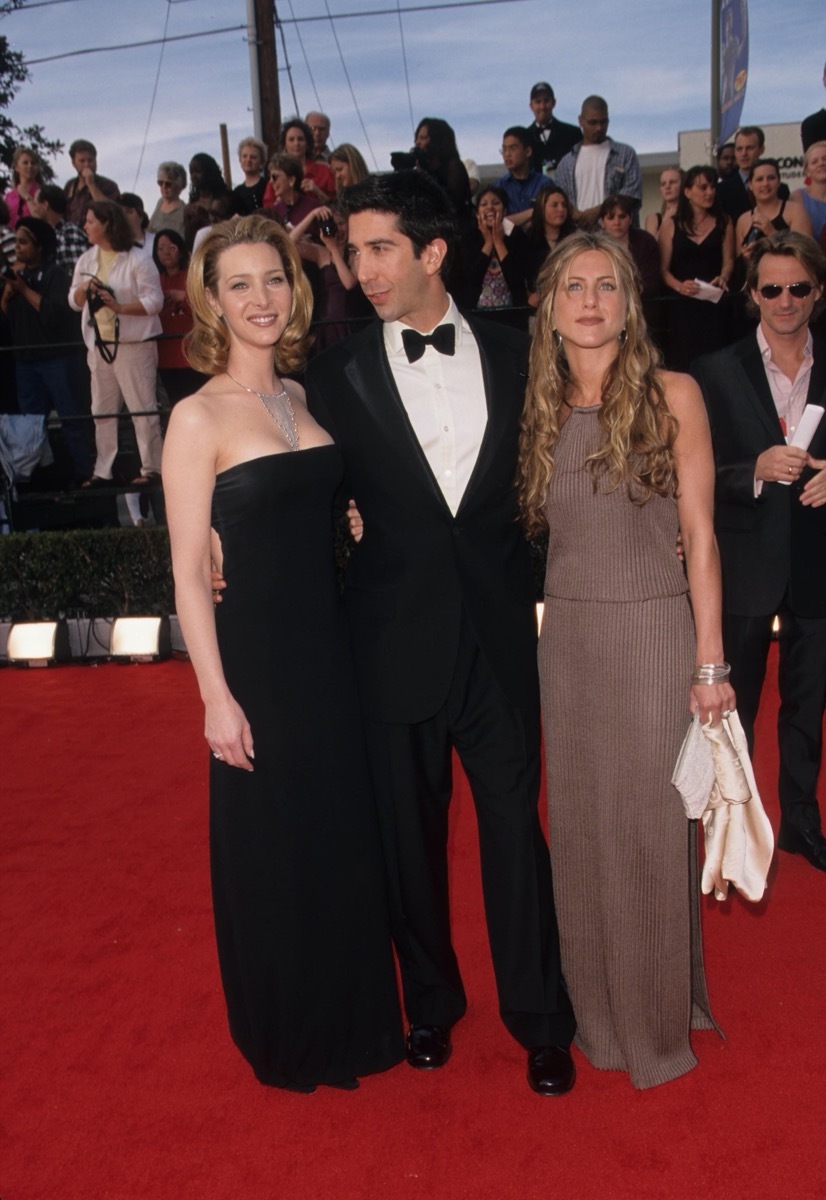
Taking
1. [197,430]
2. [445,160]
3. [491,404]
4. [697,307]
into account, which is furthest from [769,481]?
[445,160]

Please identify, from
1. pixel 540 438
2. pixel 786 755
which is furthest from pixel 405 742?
pixel 786 755

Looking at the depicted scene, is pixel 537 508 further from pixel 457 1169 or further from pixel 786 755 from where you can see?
pixel 786 755

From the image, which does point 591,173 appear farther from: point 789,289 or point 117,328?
point 789,289

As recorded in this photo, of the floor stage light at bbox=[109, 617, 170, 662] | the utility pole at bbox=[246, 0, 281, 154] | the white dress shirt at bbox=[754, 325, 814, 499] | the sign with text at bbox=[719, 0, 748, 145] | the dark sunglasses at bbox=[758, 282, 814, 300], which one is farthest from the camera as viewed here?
the utility pole at bbox=[246, 0, 281, 154]

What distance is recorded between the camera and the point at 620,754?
279 centimetres

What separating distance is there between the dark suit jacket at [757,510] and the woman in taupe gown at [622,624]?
1207mm

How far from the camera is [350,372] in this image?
2848 mm

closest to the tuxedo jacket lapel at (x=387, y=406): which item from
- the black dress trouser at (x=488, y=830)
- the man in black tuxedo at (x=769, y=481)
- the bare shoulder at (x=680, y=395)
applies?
the black dress trouser at (x=488, y=830)

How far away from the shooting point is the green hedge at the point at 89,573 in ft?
25.1

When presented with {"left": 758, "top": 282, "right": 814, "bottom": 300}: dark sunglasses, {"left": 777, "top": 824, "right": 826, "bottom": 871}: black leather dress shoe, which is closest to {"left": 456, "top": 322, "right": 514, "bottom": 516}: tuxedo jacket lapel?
{"left": 758, "top": 282, "right": 814, "bottom": 300}: dark sunglasses

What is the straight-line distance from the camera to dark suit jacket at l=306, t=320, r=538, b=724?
2758 millimetres

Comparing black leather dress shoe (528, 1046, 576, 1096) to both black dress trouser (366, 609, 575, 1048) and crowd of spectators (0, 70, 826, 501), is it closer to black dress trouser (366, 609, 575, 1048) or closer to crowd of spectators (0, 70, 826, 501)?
black dress trouser (366, 609, 575, 1048)

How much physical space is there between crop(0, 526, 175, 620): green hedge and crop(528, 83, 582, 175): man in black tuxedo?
13.1ft

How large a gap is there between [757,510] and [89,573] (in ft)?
16.2
